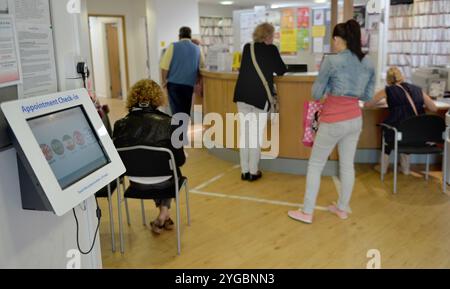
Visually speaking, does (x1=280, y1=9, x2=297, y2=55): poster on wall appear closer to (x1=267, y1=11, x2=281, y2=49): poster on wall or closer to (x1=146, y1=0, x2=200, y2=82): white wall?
(x1=267, y1=11, x2=281, y2=49): poster on wall

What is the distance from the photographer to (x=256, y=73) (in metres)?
4.33

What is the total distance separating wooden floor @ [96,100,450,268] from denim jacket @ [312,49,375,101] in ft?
3.44

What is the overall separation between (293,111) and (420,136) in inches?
49.6

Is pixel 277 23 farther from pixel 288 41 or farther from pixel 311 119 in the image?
pixel 311 119

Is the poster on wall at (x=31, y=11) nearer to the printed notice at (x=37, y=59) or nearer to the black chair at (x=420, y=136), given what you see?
the printed notice at (x=37, y=59)

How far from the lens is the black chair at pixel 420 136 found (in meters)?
4.25

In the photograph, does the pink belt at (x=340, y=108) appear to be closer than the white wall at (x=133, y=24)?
Yes

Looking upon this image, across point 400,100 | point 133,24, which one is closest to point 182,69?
point 400,100

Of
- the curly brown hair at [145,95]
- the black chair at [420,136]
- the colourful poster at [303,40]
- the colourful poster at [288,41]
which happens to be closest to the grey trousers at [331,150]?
the black chair at [420,136]

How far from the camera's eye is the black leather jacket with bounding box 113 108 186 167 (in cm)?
309

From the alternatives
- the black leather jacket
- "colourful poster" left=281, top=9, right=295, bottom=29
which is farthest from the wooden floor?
"colourful poster" left=281, top=9, right=295, bottom=29

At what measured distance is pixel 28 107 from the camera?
1699mm

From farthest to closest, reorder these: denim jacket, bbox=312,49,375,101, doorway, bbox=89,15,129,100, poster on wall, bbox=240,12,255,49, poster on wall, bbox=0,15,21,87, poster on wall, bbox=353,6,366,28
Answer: doorway, bbox=89,15,129,100
poster on wall, bbox=240,12,255,49
poster on wall, bbox=353,6,366,28
denim jacket, bbox=312,49,375,101
poster on wall, bbox=0,15,21,87

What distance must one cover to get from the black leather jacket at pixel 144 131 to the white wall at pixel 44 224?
0.78 m
